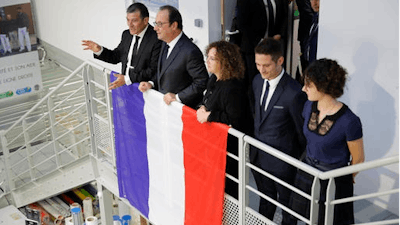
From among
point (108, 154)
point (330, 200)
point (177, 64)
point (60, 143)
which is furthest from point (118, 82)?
point (60, 143)

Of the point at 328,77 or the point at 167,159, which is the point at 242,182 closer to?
the point at 167,159

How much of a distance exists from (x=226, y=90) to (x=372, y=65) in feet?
3.94

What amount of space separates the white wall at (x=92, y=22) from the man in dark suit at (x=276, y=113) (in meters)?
2.46

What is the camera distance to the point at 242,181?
3568mm

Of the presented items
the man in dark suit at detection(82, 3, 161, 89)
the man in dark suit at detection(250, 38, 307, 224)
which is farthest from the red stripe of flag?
the man in dark suit at detection(82, 3, 161, 89)

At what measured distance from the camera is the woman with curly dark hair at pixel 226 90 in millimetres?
3510

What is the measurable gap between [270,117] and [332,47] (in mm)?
1117

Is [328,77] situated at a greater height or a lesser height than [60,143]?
greater

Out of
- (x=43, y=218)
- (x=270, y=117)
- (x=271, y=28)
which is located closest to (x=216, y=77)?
(x=270, y=117)

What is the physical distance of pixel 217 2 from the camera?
5.83 m

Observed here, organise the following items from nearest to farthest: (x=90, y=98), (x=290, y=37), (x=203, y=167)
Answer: (x=203, y=167), (x=90, y=98), (x=290, y=37)

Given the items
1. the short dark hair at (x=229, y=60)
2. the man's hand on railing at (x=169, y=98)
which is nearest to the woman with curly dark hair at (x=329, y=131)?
the short dark hair at (x=229, y=60)

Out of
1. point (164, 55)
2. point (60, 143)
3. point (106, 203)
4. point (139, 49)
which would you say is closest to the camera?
point (164, 55)

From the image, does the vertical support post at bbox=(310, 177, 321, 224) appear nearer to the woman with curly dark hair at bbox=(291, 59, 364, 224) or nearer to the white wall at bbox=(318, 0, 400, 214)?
the woman with curly dark hair at bbox=(291, 59, 364, 224)
